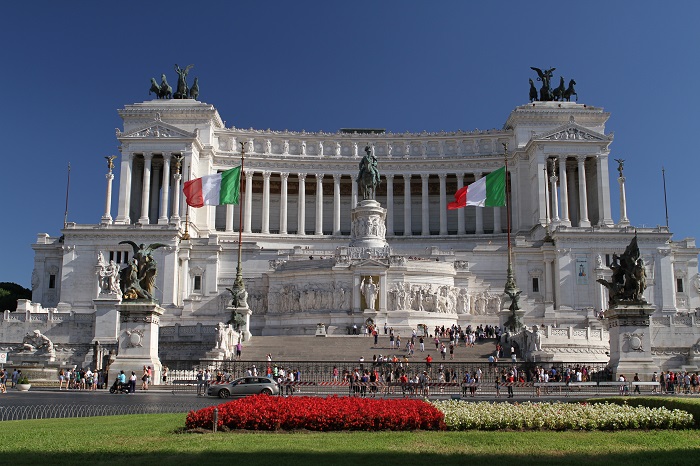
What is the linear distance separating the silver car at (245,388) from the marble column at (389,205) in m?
72.3

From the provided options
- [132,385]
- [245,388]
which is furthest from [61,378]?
[245,388]

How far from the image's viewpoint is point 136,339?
41750 millimetres

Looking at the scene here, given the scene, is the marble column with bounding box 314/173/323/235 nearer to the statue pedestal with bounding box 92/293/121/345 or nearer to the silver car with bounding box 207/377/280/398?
the statue pedestal with bounding box 92/293/121/345

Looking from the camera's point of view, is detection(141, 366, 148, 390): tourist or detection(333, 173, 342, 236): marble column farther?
detection(333, 173, 342, 236): marble column

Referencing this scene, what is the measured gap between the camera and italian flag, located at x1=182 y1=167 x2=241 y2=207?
6644cm

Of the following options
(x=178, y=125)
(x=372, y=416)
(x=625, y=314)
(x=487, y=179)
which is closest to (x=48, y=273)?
(x=178, y=125)

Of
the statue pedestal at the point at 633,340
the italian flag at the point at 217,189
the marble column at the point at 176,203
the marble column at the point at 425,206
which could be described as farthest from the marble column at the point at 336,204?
the statue pedestal at the point at 633,340

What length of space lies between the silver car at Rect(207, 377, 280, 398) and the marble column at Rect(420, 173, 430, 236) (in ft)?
231

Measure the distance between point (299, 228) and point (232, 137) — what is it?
15.6 m

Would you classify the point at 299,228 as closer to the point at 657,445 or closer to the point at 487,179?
the point at 487,179

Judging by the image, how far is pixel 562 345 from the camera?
2144 inches

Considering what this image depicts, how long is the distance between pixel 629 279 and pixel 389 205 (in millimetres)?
66892

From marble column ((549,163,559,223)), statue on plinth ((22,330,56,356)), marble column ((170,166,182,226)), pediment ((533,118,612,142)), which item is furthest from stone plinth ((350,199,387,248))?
pediment ((533,118,612,142))

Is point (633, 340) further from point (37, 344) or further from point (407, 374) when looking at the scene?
point (37, 344)
